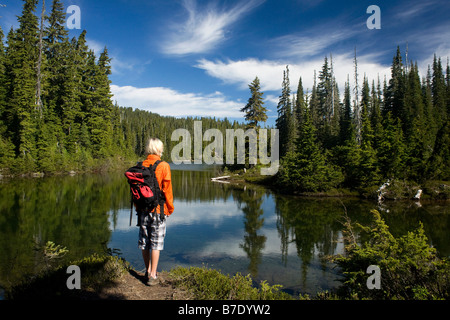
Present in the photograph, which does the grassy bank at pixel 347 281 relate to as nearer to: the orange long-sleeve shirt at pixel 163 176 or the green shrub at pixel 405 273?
the green shrub at pixel 405 273

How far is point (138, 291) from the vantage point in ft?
15.6

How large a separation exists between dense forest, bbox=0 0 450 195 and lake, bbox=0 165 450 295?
481cm

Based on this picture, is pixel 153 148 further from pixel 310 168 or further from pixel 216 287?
pixel 310 168

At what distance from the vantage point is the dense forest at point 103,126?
24609 millimetres

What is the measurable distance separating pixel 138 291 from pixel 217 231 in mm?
8179

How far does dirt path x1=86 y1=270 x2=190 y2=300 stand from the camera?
14.6ft

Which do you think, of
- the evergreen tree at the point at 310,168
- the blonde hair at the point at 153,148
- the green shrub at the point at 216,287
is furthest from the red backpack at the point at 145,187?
the evergreen tree at the point at 310,168

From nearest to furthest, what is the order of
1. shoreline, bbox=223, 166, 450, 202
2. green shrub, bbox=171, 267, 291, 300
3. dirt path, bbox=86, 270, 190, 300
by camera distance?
1. dirt path, bbox=86, 270, 190, 300
2. green shrub, bbox=171, 267, 291, 300
3. shoreline, bbox=223, 166, 450, 202

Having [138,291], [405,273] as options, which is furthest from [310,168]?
[138,291]

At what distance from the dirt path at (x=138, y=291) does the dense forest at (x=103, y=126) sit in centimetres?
2179

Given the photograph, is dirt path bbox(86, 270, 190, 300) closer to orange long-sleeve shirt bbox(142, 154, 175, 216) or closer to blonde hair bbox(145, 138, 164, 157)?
orange long-sleeve shirt bbox(142, 154, 175, 216)

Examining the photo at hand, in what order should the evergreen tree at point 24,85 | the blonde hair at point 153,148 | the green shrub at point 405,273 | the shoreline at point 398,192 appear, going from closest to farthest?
the green shrub at point 405,273
the blonde hair at point 153,148
the shoreline at point 398,192
the evergreen tree at point 24,85

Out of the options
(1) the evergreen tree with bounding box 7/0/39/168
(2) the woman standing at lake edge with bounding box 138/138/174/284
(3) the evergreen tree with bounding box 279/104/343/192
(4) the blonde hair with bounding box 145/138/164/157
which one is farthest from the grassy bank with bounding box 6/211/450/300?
(1) the evergreen tree with bounding box 7/0/39/168
